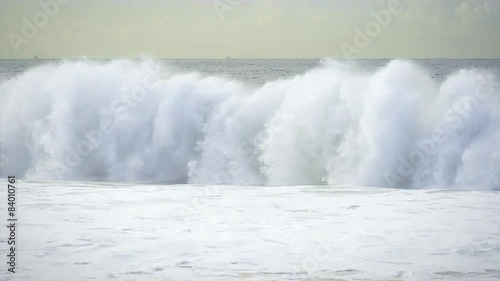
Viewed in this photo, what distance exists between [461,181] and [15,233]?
31.6ft

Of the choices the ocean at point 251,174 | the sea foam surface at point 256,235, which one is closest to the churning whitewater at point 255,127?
the ocean at point 251,174

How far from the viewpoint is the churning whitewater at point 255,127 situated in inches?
570

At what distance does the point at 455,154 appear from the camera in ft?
46.9

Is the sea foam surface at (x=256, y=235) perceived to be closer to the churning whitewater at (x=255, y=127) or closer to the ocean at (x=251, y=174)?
the ocean at (x=251, y=174)

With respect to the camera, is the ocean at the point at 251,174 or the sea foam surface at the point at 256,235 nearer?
the sea foam surface at the point at 256,235

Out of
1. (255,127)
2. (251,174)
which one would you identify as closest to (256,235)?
(251,174)

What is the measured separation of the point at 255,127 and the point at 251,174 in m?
2.03

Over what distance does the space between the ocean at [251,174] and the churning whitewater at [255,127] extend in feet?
0.14

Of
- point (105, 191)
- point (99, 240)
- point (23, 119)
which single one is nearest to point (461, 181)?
point (105, 191)

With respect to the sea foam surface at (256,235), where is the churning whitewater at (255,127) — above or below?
above

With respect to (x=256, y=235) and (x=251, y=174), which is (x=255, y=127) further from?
(x=256, y=235)

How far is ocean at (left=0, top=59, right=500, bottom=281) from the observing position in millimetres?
6906

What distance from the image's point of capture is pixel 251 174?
49.4 ft

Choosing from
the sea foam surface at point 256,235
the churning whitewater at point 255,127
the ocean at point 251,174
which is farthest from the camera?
the churning whitewater at point 255,127
